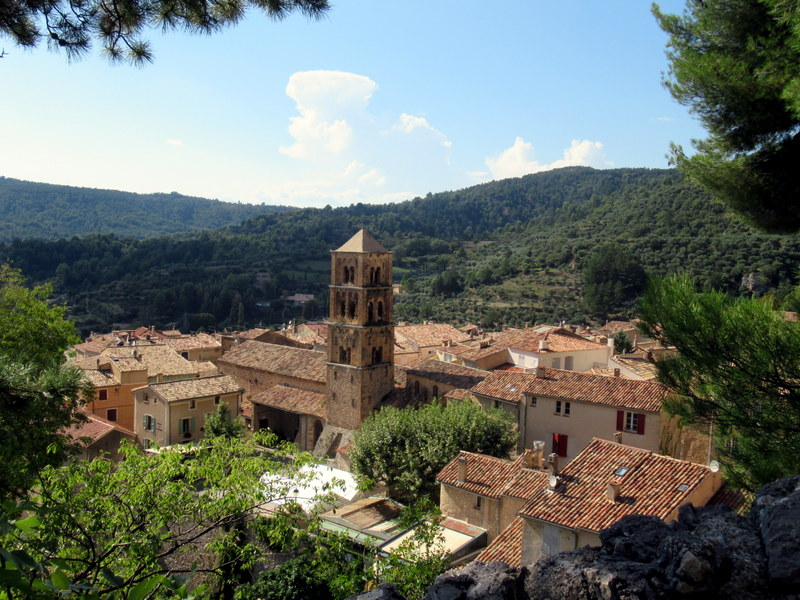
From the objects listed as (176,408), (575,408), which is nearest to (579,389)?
(575,408)

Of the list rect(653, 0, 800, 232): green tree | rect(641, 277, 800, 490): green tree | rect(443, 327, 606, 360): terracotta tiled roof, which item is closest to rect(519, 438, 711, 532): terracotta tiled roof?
rect(641, 277, 800, 490): green tree

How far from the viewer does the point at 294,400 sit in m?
36.0

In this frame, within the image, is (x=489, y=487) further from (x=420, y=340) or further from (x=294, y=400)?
(x=420, y=340)

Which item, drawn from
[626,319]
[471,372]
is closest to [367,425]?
[471,372]

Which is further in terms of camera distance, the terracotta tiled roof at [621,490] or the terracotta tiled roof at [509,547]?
the terracotta tiled roof at [509,547]

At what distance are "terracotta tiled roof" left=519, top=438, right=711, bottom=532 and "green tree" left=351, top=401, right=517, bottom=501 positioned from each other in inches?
247

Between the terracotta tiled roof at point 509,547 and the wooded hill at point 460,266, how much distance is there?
3450 cm

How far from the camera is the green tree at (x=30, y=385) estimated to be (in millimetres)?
9116

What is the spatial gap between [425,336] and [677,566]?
1837 inches

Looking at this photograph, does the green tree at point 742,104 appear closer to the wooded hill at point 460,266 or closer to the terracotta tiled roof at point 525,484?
the terracotta tiled roof at point 525,484

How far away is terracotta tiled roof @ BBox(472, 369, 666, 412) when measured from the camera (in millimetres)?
22625

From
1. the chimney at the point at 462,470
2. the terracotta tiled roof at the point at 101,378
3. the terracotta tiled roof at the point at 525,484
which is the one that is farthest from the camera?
the terracotta tiled roof at the point at 101,378

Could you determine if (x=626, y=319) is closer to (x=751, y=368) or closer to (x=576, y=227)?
(x=576, y=227)

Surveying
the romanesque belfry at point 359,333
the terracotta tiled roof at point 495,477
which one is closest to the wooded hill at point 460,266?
the romanesque belfry at point 359,333
